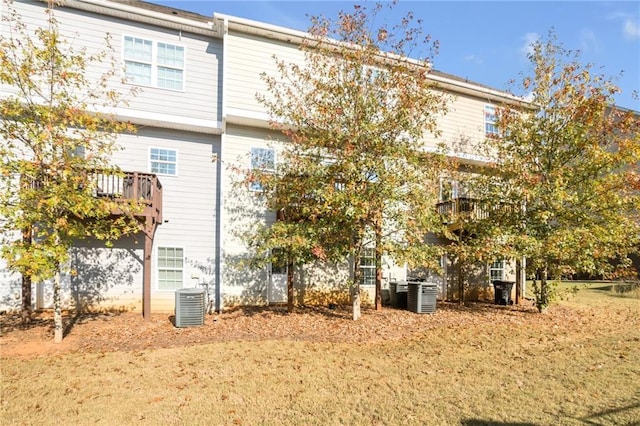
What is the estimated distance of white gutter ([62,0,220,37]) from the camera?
10.3 meters

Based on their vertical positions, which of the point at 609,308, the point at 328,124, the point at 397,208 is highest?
the point at 328,124

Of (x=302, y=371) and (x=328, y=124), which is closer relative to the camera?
(x=302, y=371)

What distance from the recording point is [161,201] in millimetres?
10414

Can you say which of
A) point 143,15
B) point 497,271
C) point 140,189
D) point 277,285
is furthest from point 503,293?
point 143,15

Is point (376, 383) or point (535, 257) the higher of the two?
point (535, 257)

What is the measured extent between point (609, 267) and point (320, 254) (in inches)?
325

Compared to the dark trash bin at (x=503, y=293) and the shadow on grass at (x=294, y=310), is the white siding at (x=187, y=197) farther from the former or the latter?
the dark trash bin at (x=503, y=293)

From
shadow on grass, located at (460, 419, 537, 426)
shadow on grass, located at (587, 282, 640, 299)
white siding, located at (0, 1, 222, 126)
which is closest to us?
shadow on grass, located at (460, 419, 537, 426)

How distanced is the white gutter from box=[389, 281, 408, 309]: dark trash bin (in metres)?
9.93

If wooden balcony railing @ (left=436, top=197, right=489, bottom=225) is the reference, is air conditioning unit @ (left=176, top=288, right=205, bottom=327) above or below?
below

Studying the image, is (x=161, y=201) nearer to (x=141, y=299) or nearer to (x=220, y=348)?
(x=141, y=299)

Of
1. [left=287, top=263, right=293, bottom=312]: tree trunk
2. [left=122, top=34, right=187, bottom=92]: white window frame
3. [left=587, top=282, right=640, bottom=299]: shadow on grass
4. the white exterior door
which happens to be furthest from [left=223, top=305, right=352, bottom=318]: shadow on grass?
[left=587, top=282, right=640, bottom=299]: shadow on grass

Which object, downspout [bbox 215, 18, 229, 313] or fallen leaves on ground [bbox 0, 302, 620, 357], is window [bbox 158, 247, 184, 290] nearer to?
fallen leaves on ground [bbox 0, 302, 620, 357]

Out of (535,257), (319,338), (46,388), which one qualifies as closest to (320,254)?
(319,338)
